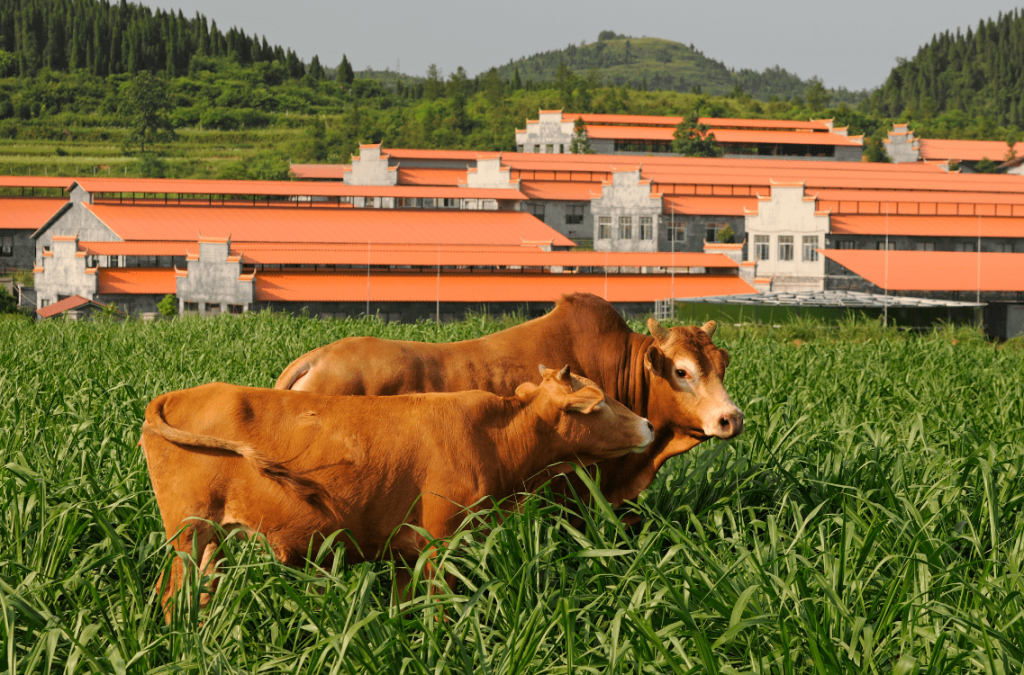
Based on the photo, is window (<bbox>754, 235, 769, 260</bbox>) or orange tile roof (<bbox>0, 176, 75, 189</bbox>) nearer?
window (<bbox>754, 235, 769, 260</bbox>)

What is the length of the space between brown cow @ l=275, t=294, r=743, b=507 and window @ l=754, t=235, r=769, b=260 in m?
39.9

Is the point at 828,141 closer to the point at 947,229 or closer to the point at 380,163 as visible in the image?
the point at 947,229

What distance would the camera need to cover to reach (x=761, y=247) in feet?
141

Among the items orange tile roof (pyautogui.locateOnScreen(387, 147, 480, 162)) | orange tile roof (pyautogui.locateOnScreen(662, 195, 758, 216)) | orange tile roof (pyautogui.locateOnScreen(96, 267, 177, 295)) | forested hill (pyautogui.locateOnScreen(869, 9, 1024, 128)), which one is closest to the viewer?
orange tile roof (pyautogui.locateOnScreen(96, 267, 177, 295))

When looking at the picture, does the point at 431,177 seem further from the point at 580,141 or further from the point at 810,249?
the point at 810,249

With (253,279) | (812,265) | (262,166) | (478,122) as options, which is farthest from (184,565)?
(478,122)

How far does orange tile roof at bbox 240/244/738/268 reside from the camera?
33.9 metres

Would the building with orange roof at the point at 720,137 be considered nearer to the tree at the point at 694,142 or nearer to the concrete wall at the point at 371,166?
the tree at the point at 694,142

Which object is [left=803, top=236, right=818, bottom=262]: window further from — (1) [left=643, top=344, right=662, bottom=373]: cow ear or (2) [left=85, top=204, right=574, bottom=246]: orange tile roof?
(1) [left=643, top=344, right=662, bottom=373]: cow ear

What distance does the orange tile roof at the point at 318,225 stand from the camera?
38.2 metres

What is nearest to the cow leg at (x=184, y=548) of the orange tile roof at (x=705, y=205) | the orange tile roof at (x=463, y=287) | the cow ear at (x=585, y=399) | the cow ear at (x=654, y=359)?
the cow ear at (x=585, y=399)

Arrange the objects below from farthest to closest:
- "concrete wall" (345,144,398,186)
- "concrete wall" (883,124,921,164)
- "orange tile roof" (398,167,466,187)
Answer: "concrete wall" (883,124,921,164), "concrete wall" (345,144,398,186), "orange tile roof" (398,167,466,187)

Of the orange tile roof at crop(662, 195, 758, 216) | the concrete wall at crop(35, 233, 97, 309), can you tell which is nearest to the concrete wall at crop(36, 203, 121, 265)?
the concrete wall at crop(35, 233, 97, 309)

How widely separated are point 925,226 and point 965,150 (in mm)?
37443
